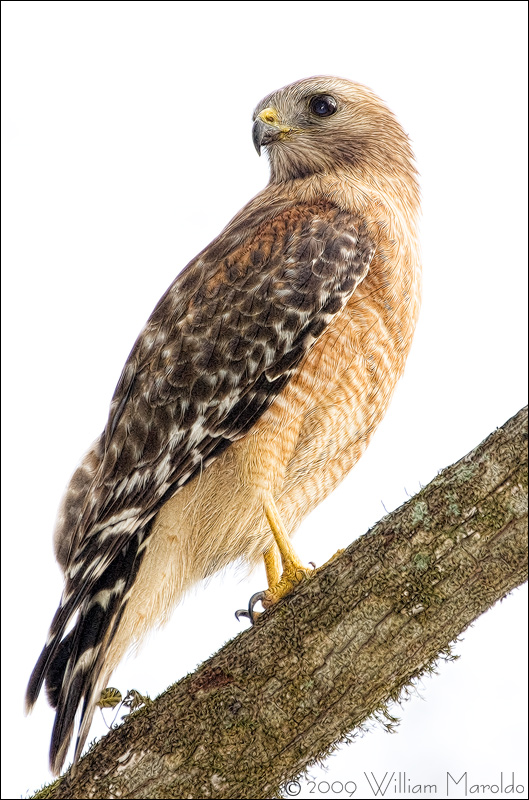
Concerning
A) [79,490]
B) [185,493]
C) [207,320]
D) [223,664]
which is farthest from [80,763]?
Result: [207,320]

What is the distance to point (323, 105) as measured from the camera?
196 inches

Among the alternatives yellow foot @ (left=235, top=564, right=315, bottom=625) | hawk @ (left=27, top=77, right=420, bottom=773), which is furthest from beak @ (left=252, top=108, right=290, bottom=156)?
yellow foot @ (left=235, top=564, right=315, bottom=625)

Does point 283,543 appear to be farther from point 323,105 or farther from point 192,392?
point 323,105

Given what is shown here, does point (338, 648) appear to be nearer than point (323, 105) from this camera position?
Yes

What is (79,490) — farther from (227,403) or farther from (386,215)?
(386,215)

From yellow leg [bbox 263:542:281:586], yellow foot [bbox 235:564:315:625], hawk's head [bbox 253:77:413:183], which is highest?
hawk's head [bbox 253:77:413:183]

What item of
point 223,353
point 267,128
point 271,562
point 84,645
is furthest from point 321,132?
point 84,645

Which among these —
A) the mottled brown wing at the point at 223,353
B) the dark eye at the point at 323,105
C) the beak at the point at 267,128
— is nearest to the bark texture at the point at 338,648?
the mottled brown wing at the point at 223,353

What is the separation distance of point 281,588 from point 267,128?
2.53 m

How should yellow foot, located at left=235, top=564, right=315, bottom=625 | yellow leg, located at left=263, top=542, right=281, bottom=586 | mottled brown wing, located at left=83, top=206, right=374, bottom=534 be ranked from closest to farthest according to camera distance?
yellow foot, located at left=235, top=564, right=315, bottom=625 → mottled brown wing, located at left=83, top=206, right=374, bottom=534 → yellow leg, located at left=263, top=542, right=281, bottom=586

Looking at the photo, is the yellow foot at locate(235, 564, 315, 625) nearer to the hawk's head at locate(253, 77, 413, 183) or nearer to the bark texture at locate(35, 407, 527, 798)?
the bark texture at locate(35, 407, 527, 798)

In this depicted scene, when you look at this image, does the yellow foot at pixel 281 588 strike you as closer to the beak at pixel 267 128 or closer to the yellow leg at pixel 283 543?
the yellow leg at pixel 283 543

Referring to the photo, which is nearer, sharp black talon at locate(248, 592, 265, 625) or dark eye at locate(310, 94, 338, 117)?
sharp black talon at locate(248, 592, 265, 625)

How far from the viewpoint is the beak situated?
4895mm
